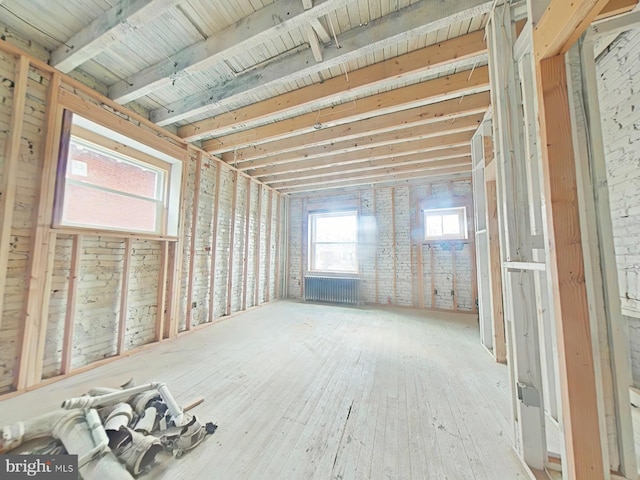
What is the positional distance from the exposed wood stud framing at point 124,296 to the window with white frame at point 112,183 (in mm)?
302

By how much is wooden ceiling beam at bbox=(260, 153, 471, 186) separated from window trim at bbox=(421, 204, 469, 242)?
105 centimetres

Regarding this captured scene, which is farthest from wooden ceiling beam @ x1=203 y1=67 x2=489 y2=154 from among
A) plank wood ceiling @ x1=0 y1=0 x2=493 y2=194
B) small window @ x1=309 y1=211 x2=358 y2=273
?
small window @ x1=309 y1=211 x2=358 y2=273

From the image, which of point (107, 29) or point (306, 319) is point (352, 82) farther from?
point (306, 319)

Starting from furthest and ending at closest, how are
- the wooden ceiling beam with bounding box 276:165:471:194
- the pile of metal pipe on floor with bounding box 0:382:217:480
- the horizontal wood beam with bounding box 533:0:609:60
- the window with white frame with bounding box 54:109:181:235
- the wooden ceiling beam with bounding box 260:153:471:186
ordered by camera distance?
the wooden ceiling beam with bounding box 276:165:471:194 → the wooden ceiling beam with bounding box 260:153:471:186 → the window with white frame with bounding box 54:109:181:235 → the pile of metal pipe on floor with bounding box 0:382:217:480 → the horizontal wood beam with bounding box 533:0:609:60

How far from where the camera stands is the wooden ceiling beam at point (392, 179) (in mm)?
4609

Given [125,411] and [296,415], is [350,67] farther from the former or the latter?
[125,411]

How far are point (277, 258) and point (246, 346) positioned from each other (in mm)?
3161

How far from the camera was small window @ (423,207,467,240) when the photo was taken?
4.79m

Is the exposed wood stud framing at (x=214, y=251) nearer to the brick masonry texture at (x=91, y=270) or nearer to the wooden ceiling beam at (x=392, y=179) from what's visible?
the brick masonry texture at (x=91, y=270)

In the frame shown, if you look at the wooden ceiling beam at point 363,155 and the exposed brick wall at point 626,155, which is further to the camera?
the wooden ceiling beam at point 363,155

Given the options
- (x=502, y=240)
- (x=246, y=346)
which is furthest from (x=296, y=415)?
(x=502, y=240)
